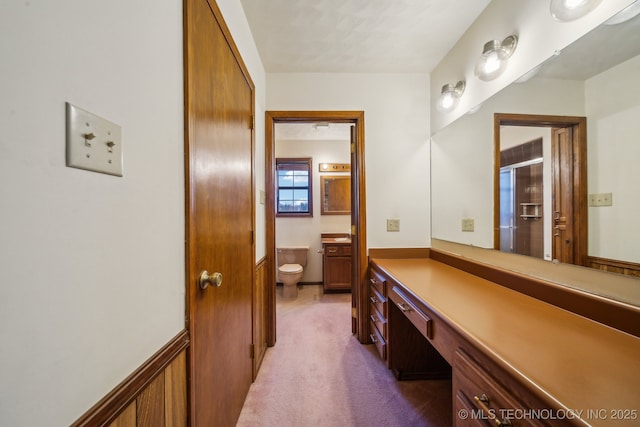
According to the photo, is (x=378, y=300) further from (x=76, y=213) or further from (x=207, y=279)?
(x=76, y=213)

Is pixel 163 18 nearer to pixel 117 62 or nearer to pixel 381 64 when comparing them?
pixel 117 62

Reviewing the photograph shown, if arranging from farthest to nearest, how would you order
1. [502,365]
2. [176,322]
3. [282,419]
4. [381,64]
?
1. [381,64]
2. [282,419]
3. [176,322]
4. [502,365]

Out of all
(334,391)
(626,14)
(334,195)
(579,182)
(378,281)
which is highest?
(626,14)

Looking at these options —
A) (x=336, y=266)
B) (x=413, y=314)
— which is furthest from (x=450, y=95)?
(x=336, y=266)

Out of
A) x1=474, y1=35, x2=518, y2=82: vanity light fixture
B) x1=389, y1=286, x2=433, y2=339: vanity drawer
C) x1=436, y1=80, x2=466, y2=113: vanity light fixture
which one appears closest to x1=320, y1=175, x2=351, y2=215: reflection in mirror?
x1=436, y1=80, x2=466, y2=113: vanity light fixture

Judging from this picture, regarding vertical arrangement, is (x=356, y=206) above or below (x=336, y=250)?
above

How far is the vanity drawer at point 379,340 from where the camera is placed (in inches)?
71.2

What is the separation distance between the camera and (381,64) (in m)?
2.10

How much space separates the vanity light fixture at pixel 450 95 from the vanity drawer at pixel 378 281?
4.76 feet

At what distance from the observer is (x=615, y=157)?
91 centimetres

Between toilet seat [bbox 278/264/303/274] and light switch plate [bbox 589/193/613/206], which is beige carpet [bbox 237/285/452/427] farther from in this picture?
light switch plate [bbox 589/193/613/206]

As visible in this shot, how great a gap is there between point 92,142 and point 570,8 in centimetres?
177

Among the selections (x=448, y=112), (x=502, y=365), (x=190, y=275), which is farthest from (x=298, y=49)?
(x=502, y=365)

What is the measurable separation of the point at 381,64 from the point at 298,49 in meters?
0.73
